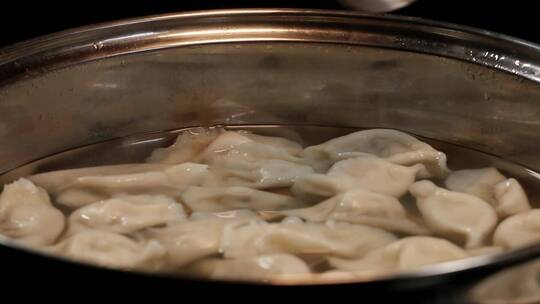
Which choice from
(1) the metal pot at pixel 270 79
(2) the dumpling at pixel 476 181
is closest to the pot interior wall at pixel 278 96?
(1) the metal pot at pixel 270 79

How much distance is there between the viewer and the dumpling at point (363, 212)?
1.47 m

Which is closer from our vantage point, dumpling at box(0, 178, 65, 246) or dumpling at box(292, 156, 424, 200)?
dumpling at box(0, 178, 65, 246)

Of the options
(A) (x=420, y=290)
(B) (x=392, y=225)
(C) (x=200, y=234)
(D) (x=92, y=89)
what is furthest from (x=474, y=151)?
(A) (x=420, y=290)

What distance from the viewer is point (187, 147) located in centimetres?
178

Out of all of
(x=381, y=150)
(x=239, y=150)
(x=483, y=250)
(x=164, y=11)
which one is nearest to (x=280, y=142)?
(x=239, y=150)

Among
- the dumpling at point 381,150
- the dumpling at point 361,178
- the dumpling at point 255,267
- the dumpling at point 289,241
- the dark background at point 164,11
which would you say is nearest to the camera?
the dumpling at point 255,267

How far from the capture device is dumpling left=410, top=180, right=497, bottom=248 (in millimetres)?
1434

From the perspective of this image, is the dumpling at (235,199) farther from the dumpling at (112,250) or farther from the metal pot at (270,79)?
the metal pot at (270,79)

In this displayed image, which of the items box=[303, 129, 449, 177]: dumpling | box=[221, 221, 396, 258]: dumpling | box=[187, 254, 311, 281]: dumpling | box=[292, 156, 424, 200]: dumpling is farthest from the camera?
box=[303, 129, 449, 177]: dumpling

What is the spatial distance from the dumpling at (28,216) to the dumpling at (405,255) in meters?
0.50

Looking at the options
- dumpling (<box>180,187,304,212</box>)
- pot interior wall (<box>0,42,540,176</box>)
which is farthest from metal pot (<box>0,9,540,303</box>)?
dumpling (<box>180,187,304,212</box>)

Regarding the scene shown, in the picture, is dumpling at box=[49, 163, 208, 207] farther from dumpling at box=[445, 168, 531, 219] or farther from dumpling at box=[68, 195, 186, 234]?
dumpling at box=[445, 168, 531, 219]

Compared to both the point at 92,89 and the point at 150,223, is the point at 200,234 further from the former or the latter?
the point at 92,89

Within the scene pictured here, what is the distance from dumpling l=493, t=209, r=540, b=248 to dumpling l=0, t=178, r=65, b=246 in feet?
2.55
